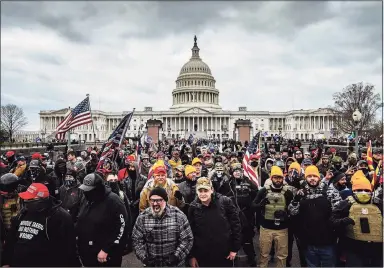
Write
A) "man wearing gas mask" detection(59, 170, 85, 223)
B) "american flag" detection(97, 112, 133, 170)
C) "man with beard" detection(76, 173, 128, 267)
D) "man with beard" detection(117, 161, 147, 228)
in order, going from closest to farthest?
"man with beard" detection(76, 173, 128, 267) → "man wearing gas mask" detection(59, 170, 85, 223) → "man with beard" detection(117, 161, 147, 228) → "american flag" detection(97, 112, 133, 170)

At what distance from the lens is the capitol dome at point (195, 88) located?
121 meters

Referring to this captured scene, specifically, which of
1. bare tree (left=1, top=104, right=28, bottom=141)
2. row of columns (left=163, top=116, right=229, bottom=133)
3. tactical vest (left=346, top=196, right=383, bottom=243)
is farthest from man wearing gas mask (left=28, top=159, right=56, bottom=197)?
row of columns (left=163, top=116, right=229, bottom=133)

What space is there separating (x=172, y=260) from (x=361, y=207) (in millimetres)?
2712

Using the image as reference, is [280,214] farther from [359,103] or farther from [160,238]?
[359,103]

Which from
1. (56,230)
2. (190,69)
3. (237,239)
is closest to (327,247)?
(237,239)

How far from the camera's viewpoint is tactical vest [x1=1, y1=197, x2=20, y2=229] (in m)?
5.84

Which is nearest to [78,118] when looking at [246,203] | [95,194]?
[246,203]

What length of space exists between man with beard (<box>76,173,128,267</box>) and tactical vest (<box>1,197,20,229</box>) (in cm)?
195

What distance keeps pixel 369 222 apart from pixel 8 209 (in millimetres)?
5559

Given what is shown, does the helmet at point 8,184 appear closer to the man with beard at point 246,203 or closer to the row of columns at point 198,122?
the man with beard at point 246,203

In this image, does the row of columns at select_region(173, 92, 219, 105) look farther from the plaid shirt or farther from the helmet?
the plaid shirt

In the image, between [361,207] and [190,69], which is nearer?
[361,207]

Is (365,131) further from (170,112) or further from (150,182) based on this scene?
(170,112)

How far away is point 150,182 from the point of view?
612 cm
